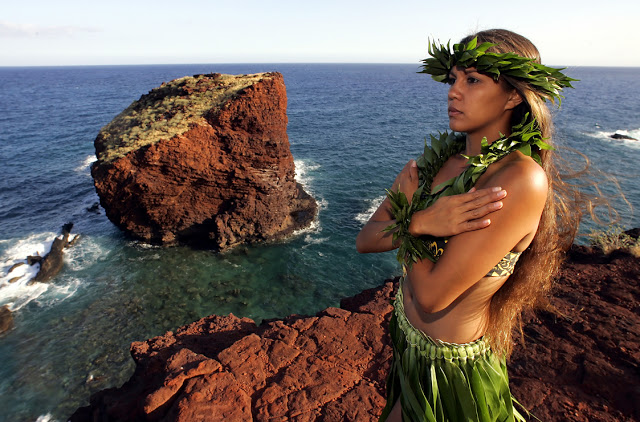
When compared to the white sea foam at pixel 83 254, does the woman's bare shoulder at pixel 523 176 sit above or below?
above

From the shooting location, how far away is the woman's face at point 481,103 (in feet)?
6.72

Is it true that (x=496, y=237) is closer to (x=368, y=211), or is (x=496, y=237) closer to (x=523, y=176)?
(x=523, y=176)

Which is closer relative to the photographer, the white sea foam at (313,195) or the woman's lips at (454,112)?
the woman's lips at (454,112)

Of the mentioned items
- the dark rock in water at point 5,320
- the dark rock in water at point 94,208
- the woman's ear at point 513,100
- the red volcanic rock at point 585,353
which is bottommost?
the dark rock in water at point 5,320

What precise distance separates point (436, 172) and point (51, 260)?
1988cm

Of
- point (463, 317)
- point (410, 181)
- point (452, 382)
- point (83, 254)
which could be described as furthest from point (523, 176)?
point (83, 254)

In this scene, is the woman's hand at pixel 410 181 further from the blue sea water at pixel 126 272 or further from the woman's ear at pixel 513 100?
the blue sea water at pixel 126 272

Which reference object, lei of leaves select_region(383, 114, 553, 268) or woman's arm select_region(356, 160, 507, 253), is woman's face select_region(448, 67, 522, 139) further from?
woman's arm select_region(356, 160, 507, 253)

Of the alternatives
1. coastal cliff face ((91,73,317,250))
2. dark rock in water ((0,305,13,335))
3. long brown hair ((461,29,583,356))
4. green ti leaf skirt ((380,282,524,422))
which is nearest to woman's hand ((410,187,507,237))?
long brown hair ((461,29,583,356))

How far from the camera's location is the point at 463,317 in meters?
2.26

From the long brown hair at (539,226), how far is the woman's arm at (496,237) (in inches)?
12.4

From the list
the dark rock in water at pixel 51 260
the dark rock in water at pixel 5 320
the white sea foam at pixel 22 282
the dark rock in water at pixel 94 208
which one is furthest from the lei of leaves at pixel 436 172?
the dark rock in water at pixel 94 208

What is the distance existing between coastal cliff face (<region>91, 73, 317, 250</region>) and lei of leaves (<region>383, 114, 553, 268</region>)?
15.2 meters

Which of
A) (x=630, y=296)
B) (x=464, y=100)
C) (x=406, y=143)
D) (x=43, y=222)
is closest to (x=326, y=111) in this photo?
(x=406, y=143)
